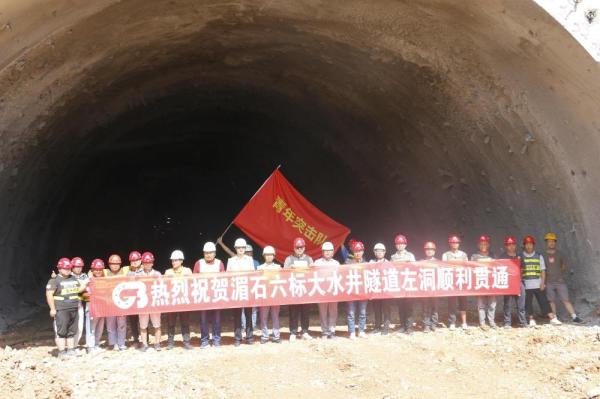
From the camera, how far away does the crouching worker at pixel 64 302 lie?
27.6 ft

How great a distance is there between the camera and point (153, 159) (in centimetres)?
2153

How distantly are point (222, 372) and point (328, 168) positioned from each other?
11249 millimetres

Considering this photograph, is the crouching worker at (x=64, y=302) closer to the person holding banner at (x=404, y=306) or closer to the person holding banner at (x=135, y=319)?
the person holding banner at (x=135, y=319)

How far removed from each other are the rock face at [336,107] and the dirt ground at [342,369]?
8.25 ft

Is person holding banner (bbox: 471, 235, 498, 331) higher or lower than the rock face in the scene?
lower

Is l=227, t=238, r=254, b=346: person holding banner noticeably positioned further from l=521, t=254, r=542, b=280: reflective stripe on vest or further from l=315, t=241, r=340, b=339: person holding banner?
l=521, t=254, r=542, b=280: reflective stripe on vest

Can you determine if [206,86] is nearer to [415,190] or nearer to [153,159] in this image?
[415,190]

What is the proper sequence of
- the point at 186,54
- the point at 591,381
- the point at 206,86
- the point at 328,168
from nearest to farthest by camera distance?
the point at 591,381
the point at 186,54
the point at 206,86
the point at 328,168

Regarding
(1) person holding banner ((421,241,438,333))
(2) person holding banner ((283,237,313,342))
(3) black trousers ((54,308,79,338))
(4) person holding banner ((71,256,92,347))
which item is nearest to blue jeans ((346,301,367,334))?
(2) person holding banner ((283,237,313,342))

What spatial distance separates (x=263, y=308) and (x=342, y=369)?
1836 millimetres

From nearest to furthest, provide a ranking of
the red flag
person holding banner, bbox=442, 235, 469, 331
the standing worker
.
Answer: person holding banner, bbox=442, 235, 469, 331 → the standing worker → the red flag

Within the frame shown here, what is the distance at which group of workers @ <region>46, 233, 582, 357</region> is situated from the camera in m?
8.55

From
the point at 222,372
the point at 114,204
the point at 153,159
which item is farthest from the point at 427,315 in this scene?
the point at 114,204

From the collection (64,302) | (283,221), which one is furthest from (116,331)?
(283,221)
